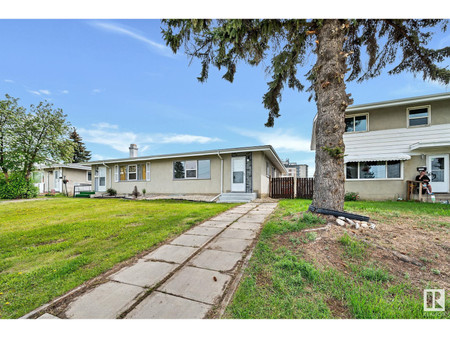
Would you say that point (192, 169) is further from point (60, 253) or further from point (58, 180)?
point (58, 180)

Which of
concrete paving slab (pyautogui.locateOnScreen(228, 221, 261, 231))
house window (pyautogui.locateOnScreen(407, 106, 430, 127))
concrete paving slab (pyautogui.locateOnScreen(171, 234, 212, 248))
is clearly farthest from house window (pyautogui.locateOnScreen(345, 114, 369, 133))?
concrete paving slab (pyautogui.locateOnScreen(171, 234, 212, 248))

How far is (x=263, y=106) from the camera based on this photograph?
7.45 metres

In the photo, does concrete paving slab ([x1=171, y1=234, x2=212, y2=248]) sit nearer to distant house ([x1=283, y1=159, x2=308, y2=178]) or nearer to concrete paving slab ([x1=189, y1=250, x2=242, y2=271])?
concrete paving slab ([x1=189, y1=250, x2=242, y2=271])

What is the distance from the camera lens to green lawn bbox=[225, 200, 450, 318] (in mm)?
1393

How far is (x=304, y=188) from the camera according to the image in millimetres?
10258

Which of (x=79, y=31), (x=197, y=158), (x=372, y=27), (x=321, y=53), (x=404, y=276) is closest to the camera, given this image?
(x=404, y=276)

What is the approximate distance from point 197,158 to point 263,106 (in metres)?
5.42

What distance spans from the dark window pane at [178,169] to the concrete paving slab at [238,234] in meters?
8.49

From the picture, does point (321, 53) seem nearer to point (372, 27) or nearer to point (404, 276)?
point (372, 27)

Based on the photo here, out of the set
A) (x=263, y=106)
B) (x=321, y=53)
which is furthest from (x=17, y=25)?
(x=263, y=106)

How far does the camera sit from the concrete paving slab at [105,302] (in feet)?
4.75

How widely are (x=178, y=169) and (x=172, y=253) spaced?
31.1 feet

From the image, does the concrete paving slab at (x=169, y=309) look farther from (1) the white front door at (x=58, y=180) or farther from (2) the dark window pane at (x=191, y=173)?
(1) the white front door at (x=58, y=180)
